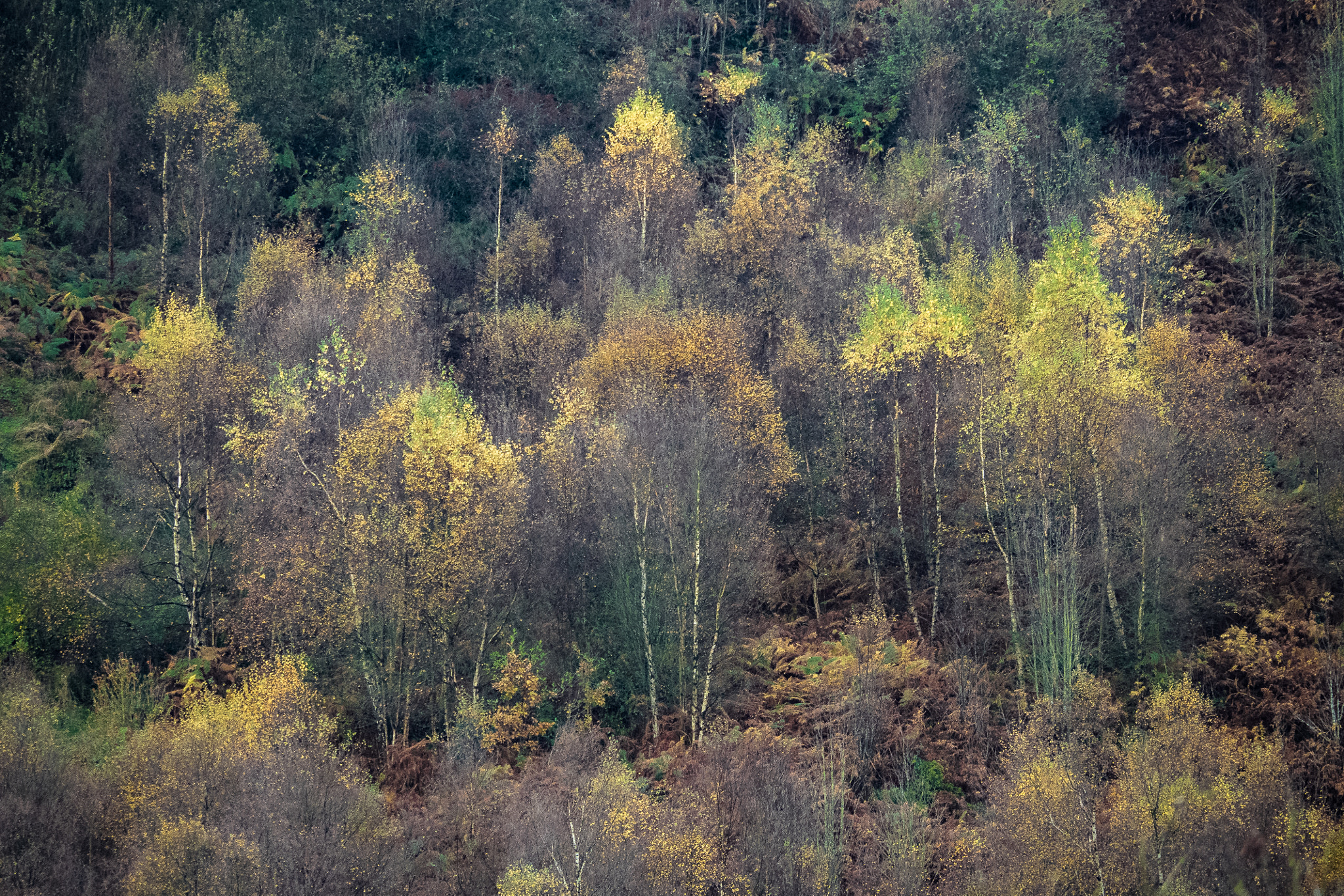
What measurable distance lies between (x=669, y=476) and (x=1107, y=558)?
1411cm

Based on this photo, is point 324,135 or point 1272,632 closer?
point 1272,632

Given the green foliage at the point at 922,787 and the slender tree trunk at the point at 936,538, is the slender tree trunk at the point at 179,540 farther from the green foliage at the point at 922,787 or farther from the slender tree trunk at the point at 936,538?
the slender tree trunk at the point at 936,538

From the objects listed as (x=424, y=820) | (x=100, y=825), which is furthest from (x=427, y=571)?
(x=100, y=825)

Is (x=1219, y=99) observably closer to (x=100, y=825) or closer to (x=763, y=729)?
(x=763, y=729)

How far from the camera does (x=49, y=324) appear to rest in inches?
2242

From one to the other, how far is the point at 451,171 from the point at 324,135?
6.92 metres

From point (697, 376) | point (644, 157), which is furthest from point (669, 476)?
point (644, 157)

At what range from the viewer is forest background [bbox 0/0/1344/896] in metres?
36.6

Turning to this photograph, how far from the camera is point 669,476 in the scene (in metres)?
44.8

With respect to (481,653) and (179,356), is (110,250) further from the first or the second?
(481,653)

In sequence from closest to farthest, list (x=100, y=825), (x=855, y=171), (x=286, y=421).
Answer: (x=100, y=825) < (x=286, y=421) < (x=855, y=171)

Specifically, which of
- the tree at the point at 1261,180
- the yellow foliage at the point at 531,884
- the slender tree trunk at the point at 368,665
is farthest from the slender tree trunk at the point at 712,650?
the tree at the point at 1261,180

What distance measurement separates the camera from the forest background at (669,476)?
120 ft

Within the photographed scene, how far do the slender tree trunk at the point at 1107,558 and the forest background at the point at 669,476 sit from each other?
1.14 feet
